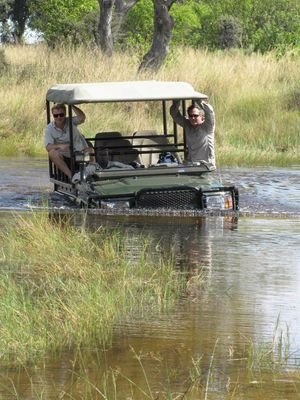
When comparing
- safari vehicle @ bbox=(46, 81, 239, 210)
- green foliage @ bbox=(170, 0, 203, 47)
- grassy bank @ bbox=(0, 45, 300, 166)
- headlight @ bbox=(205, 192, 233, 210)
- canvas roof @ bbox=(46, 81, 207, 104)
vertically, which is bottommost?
green foliage @ bbox=(170, 0, 203, 47)

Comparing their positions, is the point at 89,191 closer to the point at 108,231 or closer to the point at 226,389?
the point at 108,231

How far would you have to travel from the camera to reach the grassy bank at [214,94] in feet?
68.6

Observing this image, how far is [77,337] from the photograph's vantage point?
7254mm

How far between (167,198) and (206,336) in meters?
5.09

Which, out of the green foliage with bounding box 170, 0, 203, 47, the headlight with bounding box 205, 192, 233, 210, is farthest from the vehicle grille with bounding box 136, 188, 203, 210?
the green foliage with bounding box 170, 0, 203, 47

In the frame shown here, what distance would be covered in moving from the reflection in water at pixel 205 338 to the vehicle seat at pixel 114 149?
255 cm

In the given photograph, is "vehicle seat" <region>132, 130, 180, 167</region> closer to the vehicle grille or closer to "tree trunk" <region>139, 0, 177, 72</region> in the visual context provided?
the vehicle grille

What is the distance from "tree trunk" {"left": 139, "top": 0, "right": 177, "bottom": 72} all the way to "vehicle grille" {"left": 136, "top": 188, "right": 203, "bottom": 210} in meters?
13.9

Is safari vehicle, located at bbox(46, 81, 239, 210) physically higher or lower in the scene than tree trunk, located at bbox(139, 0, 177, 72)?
higher

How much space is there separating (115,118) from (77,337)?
1443 centimetres

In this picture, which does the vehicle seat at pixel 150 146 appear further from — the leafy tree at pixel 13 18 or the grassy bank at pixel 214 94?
the leafy tree at pixel 13 18

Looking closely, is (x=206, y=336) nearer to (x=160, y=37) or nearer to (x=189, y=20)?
(x=160, y=37)

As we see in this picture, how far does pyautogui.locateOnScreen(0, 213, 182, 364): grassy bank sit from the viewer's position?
715cm

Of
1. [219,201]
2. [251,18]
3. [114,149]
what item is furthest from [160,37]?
[251,18]
